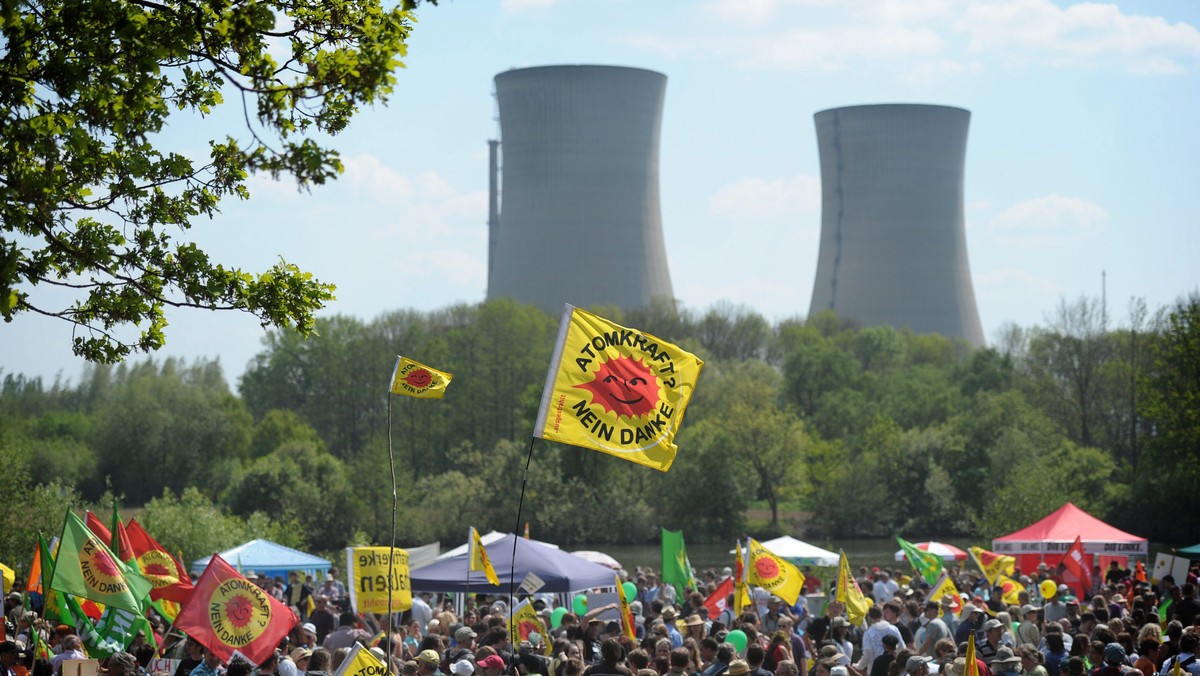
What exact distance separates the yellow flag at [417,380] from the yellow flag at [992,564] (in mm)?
10423

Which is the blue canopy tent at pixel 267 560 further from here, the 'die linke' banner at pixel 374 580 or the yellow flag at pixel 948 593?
the yellow flag at pixel 948 593

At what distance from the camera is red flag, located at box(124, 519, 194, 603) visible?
1119 cm

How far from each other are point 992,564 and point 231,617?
11551 millimetres

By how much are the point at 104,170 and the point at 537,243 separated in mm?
46788

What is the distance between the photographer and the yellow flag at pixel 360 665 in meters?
6.88

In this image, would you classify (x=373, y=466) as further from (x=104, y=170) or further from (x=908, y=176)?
(x=104, y=170)

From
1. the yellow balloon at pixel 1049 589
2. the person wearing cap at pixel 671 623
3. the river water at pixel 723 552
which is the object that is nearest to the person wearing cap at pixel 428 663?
the person wearing cap at pixel 671 623

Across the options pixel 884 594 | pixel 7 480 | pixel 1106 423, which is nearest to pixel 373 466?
pixel 7 480

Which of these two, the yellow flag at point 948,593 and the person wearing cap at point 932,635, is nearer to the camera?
the person wearing cap at point 932,635

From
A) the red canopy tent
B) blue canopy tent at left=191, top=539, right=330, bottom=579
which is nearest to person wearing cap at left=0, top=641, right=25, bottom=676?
blue canopy tent at left=191, top=539, right=330, bottom=579

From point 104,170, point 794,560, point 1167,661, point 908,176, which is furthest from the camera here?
point 908,176

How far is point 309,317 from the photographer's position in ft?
21.8

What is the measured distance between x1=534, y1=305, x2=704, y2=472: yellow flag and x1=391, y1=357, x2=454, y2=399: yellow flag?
53.1 inches

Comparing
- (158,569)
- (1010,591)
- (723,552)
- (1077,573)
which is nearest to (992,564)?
(1077,573)
